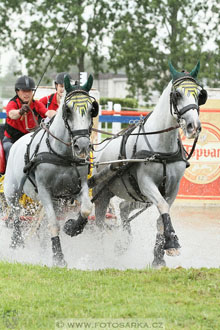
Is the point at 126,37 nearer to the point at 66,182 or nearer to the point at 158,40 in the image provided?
the point at 158,40

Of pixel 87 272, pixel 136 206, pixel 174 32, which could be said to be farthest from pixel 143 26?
pixel 87 272

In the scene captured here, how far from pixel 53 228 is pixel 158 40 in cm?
2350

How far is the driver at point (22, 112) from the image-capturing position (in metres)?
6.94

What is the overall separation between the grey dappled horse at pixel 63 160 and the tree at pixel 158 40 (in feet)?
69.3

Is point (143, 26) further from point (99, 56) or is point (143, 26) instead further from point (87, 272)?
point (87, 272)

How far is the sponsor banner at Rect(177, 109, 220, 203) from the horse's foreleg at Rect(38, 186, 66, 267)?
4.67 meters

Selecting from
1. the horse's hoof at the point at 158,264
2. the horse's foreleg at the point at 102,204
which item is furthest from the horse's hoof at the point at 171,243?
the horse's foreleg at the point at 102,204

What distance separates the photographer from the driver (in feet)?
22.8

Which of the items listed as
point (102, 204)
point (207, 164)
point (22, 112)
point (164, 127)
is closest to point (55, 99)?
point (22, 112)

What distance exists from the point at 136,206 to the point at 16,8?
2490cm

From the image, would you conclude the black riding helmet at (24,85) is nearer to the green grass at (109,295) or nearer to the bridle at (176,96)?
the bridle at (176,96)

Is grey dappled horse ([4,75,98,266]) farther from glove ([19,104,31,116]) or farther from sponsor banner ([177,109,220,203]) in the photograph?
sponsor banner ([177,109,220,203])

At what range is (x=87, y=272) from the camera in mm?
5457

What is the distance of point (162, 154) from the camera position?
6.00 metres
